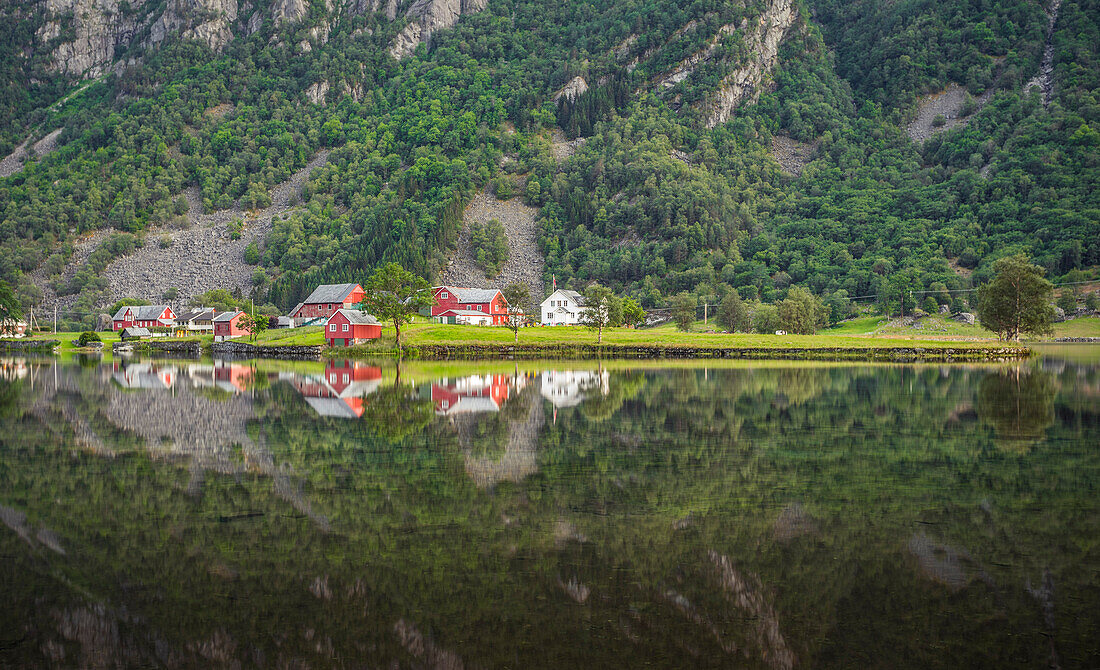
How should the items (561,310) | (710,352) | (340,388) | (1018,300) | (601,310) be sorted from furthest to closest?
1. (561,310)
2. (601,310)
3. (1018,300)
4. (710,352)
5. (340,388)

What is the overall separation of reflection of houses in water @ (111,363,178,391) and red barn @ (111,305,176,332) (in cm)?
6976

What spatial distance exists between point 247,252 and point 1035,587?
19014cm

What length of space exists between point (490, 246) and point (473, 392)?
13122 centimetres

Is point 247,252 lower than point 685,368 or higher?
higher

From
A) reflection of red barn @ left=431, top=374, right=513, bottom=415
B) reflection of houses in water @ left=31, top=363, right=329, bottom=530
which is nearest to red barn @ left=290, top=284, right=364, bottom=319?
reflection of houses in water @ left=31, top=363, right=329, bottom=530

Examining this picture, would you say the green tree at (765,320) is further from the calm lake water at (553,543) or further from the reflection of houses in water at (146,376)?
the calm lake water at (553,543)

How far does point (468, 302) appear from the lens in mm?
120062

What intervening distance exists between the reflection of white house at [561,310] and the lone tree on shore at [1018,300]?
59099 millimetres

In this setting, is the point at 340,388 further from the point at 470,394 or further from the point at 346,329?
the point at 346,329

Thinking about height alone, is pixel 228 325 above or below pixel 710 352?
above

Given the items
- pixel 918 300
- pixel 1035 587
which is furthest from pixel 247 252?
pixel 1035 587

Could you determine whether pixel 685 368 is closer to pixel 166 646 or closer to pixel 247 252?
pixel 166 646

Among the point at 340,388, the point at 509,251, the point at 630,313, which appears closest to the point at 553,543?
the point at 340,388

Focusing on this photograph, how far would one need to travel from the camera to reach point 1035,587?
37.3 feet
